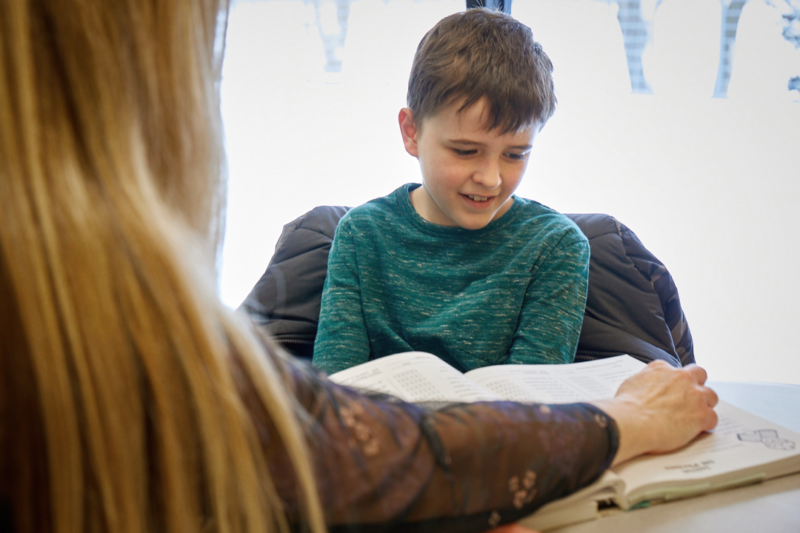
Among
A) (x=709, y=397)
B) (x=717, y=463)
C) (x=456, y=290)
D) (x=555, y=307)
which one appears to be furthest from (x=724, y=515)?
(x=456, y=290)

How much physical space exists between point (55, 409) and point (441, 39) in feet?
3.29

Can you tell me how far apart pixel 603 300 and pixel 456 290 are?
38 cm

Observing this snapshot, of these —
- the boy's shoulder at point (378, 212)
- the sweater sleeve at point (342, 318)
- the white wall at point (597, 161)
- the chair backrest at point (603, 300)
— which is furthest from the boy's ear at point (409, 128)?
the white wall at point (597, 161)

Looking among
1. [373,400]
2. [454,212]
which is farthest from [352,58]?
[373,400]

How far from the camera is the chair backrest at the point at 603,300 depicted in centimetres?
119

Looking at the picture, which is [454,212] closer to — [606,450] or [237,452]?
[606,450]

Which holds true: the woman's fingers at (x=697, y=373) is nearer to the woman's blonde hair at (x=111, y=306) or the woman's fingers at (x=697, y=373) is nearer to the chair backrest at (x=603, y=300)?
the chair backrest at (x=603, y=300)

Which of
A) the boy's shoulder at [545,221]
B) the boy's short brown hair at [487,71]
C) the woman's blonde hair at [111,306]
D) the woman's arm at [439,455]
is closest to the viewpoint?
the woman's blonde hair at [111,306]

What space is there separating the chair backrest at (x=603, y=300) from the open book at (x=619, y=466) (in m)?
0.30

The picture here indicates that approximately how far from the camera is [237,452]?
33 centimetres

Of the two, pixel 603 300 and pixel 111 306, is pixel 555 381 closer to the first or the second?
pixel 603 300

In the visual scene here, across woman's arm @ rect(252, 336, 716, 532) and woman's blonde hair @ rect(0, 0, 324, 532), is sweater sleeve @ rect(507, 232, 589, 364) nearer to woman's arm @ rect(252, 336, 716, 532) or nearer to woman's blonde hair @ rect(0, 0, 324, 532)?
woman's arm @ rect(252, 336, 716, 532)

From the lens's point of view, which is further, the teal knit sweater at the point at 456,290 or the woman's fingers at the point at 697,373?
the teal knit sweater at the point at 456,290

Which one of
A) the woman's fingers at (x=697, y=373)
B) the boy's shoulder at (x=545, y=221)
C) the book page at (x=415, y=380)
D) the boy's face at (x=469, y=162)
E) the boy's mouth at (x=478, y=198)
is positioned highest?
the boy's face at (x=469, y=162)
